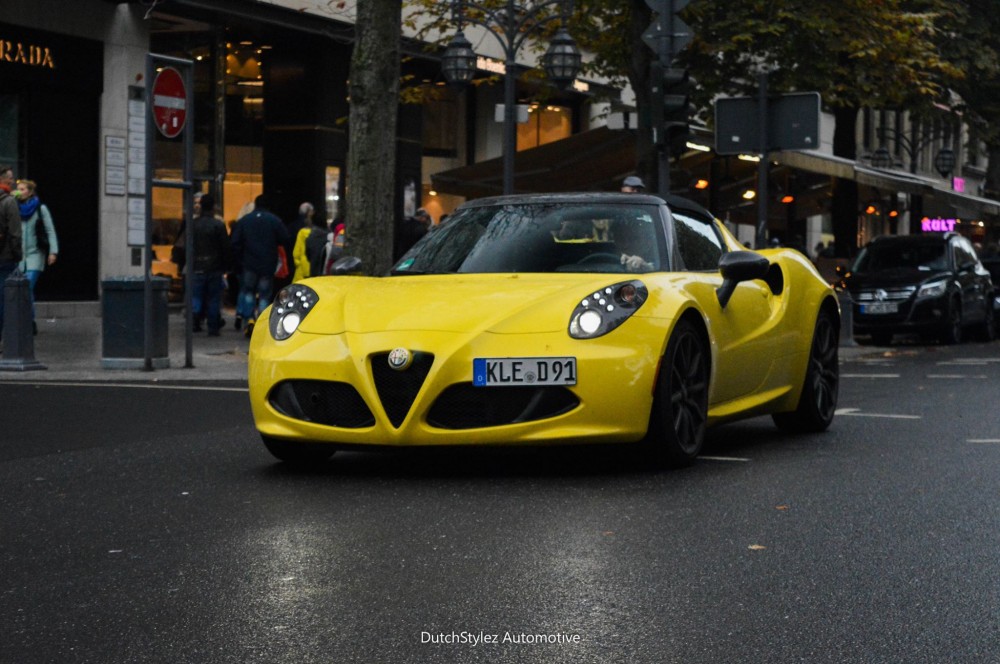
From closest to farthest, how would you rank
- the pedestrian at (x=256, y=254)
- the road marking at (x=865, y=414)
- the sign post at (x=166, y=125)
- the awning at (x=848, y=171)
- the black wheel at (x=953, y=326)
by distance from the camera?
the road marking at (x=865, y=414) → the sign post at (x=166, y=125) → the pedestrian at (x=256, y=254) → the black wheel at (x=953, y=326) → the awning at (x=848, y=171)

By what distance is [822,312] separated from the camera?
998 cm

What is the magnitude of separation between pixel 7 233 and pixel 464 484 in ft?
33.6

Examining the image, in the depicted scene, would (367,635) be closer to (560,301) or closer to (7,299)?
(560,301)

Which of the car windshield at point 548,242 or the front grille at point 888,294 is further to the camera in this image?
the front grille at point 888,294

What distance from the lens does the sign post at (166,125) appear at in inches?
567

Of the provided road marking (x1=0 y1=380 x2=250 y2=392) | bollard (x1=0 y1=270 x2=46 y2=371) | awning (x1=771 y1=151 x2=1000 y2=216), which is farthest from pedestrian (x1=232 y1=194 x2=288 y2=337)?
awning (x1=771 y1=151 x2=1000 y2=216)

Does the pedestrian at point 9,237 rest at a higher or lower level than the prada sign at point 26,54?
lower

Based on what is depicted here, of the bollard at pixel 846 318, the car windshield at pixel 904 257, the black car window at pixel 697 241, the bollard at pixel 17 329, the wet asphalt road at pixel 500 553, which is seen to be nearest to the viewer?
the wet asphalt road at pixel 500 553

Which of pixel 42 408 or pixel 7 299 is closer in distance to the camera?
pixel 42 408

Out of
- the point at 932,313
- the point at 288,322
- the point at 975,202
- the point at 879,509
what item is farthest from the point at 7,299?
the point at 975,202

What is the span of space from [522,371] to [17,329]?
8.06m

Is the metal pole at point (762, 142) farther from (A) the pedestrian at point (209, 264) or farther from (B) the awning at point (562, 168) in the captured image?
(B) the awning at point (562, 168)

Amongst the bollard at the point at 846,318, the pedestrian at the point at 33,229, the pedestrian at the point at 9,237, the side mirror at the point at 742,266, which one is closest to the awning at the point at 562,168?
the bollard at the point at 846,318

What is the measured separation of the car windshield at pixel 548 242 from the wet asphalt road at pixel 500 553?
3.03 ft
